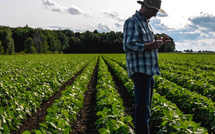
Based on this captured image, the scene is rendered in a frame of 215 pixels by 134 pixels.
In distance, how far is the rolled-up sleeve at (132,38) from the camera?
2762 mm

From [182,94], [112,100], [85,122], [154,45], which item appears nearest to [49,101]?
[85,122]

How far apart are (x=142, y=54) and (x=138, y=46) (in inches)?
8.4

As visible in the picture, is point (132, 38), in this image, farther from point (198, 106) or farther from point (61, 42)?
point (61, 42)

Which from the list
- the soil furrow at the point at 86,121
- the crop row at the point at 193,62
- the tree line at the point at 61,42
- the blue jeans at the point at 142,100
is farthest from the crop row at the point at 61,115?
the tree line at the point at 61,42

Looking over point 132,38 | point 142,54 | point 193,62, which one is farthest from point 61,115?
point 193,62

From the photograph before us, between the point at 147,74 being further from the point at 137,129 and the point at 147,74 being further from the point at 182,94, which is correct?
the point at 182,94

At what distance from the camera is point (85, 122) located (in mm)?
5758

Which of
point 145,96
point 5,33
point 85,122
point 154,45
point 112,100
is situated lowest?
point 85,122

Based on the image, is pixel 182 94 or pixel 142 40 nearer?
pixel 142 40

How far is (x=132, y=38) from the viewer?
9.18ft

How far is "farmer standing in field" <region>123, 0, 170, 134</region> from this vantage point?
2.84 m

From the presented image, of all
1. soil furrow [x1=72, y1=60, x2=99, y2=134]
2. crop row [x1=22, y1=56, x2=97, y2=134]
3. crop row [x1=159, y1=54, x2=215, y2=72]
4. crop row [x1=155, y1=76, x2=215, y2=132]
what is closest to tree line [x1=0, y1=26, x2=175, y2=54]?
crop row [x1=159, y1=54, x2=215, y2=72]

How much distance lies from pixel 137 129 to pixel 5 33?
78.8 meters

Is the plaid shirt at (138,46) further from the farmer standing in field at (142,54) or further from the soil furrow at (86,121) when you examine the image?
the soil furrow at (86,121)
